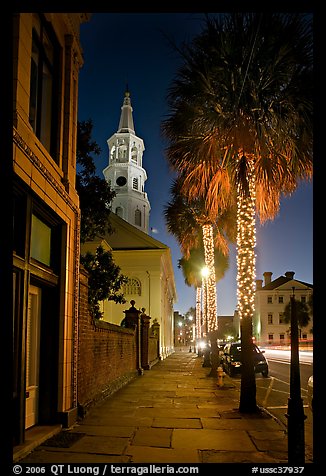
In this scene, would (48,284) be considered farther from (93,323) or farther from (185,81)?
(185,81)

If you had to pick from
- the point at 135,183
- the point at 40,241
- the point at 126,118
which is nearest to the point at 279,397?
the point at 40,241

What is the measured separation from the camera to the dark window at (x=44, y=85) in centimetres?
884

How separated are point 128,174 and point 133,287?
27000 millimetres

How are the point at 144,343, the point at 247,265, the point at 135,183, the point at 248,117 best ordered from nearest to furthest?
the point at 248,117 → the point at 247,265 → the point at 144,343 → the point at 135,183

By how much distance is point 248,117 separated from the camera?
11.8 m

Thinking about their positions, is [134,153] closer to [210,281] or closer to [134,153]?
[134,153]

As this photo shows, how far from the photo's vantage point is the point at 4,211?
4.79m

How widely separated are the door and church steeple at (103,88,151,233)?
180ft

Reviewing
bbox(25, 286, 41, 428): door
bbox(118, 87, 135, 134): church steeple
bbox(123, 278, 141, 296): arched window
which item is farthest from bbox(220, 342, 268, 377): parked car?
bbox(118, 87, 135, 134): church steeple

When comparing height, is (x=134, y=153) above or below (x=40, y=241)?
above

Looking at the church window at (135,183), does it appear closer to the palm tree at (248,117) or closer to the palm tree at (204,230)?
the palm tree at (204,230)

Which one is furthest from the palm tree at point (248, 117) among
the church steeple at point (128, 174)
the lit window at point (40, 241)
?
the church steeple at point (128, 174)

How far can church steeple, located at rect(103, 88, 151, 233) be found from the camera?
212 feet

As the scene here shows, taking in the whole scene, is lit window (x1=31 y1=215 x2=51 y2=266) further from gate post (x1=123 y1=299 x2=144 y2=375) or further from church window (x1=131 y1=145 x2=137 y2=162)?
church window (x1=131 y1=145 x2=137 y2=162)
